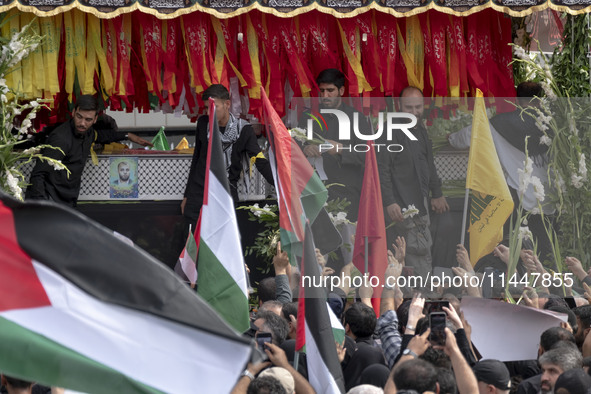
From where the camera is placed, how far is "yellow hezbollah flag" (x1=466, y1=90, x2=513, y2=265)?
32.8 ft

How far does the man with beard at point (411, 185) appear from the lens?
1027 centimetres

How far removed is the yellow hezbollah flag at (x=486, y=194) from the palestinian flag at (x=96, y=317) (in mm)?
5495

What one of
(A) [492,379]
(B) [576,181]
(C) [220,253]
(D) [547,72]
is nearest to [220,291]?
(C) [220,253]

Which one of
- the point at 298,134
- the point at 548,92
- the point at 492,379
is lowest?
the point at 492,379

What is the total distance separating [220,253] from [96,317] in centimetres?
366

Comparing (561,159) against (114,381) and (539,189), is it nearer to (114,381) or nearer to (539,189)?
(539,189)

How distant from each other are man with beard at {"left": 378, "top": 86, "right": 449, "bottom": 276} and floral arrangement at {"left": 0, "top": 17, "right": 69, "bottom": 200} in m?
3.00

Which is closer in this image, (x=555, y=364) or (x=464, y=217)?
(x=555, y=364)

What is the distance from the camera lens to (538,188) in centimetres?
1038

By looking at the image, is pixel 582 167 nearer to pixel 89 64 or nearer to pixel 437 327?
pixel 437 327

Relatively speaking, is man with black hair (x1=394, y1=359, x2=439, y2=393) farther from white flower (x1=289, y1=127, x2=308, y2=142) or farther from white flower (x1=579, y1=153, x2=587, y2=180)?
white flower (x1=579, y1=153, x2=587, y2=180)

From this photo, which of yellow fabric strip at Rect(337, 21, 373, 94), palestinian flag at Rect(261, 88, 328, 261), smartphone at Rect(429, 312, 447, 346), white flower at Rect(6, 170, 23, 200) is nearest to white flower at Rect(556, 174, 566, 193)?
palestinian flag at Rect(261, 88, 328, 261)

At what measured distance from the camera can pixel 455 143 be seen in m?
10.6

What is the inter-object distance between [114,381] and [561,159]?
6955 mm
